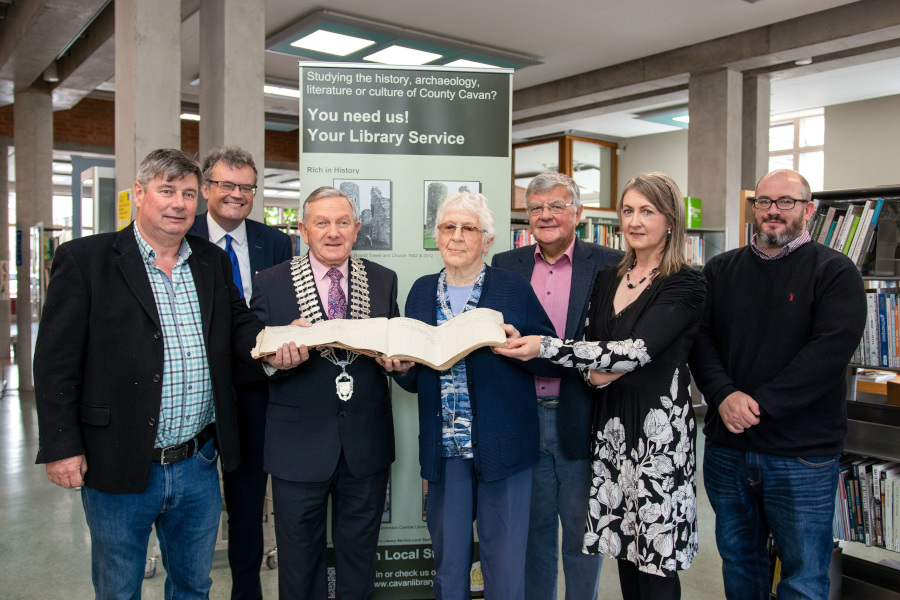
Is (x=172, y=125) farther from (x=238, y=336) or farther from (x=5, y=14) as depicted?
(x=5, y=14)

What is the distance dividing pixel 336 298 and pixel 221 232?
0.87m

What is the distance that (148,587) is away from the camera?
3.45m

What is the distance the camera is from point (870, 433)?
9.58 feet

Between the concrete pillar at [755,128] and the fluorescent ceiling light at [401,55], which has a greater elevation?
the fluorescent ceiling light at [401,55]

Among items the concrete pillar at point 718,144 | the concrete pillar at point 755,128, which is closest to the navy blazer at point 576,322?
the concrete pillar at point 718,144

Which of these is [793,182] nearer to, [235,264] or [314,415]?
[314,415]

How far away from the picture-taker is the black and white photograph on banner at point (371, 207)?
3100 millimetres

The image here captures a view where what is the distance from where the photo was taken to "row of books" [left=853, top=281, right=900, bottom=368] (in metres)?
2.90

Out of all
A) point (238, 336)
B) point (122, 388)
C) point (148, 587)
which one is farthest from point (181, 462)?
point (148, 587)

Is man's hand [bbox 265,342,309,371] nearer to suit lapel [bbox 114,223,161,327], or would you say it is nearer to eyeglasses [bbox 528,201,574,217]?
suit lapel [bbox 114,223,161,327]

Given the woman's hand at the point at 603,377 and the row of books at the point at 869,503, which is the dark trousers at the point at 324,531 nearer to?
the woman's hand at the point at 603,377

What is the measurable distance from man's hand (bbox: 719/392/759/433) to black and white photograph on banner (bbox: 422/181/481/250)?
4.91 ft

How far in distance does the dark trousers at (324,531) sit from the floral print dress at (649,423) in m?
0.82

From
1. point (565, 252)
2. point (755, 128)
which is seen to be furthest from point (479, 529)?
point (755, 128)
